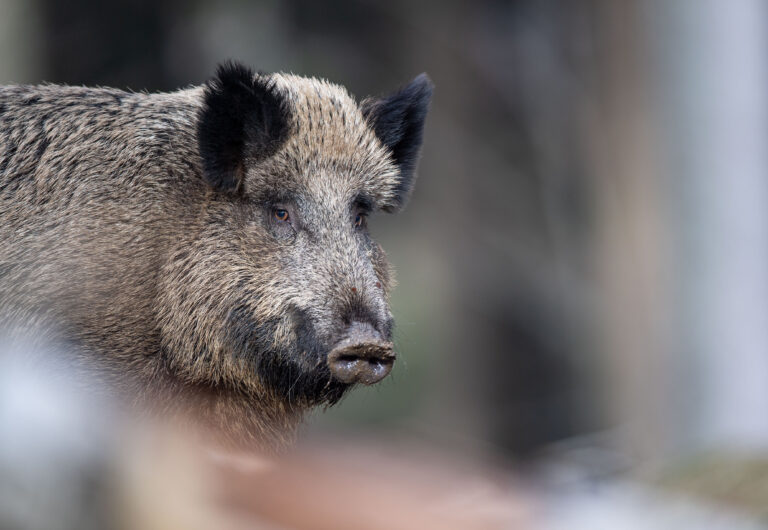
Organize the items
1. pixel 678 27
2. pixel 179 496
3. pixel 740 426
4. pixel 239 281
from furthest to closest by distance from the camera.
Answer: pixel 678 27 → pixel 740 426 → pixel 239 281 → pixel 179 496

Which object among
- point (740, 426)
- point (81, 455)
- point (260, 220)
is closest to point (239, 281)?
point (260, 220)

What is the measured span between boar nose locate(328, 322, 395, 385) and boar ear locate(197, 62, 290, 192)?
707 millimetres

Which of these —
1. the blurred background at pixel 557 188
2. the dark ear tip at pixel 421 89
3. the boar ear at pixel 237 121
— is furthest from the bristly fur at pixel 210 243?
the blurred background at pixel 557 188

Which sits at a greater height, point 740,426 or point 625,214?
point 625,214

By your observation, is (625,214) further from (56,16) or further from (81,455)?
(81,455)

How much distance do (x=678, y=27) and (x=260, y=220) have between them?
6.85 meters

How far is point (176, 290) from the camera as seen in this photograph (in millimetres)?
3582

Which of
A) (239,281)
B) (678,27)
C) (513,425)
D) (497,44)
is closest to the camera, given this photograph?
(239,281)

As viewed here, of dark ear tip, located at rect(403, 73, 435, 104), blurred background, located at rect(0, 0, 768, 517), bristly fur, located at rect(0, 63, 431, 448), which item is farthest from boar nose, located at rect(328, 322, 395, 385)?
blurred background, located at rect(0, 0, 768, 517)

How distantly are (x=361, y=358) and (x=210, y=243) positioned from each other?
74 cm

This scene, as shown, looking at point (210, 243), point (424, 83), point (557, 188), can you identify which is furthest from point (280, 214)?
point (557, 188)

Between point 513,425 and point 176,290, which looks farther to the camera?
point 513,425

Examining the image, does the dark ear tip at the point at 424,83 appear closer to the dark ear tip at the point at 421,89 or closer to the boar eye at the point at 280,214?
the dark ear tip at the point at 421,89

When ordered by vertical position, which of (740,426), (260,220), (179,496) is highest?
(740,426)
